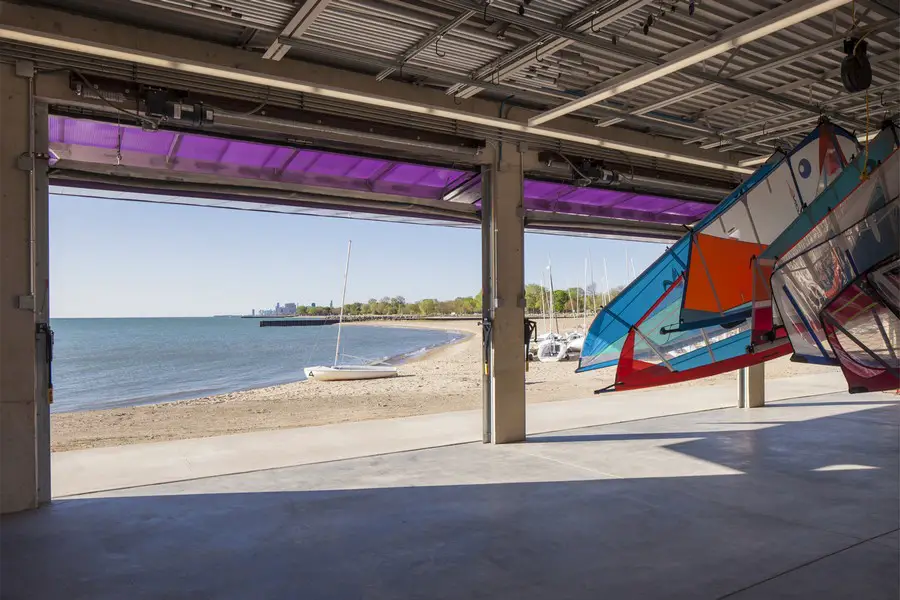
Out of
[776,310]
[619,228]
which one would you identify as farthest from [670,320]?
[619,228]

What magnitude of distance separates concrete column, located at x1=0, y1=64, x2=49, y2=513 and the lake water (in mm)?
16556

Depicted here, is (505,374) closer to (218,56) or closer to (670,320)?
(670,320)

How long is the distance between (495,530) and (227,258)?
65389mm

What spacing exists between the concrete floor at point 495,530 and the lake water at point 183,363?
56.4 feet

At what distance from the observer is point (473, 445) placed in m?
6.64

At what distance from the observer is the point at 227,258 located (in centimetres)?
6475

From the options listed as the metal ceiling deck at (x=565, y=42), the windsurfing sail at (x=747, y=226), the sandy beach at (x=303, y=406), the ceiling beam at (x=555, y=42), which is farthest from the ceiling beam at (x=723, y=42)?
the sandy beach at (x=303, y=406)

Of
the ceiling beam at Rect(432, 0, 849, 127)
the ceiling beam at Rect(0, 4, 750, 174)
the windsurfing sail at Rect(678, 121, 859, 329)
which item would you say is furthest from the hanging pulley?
the ceiling beam at Rect(0, 4, 750, 174)

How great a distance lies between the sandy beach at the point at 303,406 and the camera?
12227 mm

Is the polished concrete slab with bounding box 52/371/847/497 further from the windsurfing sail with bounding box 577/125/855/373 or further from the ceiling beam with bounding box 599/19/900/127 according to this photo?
the ceiling beam with bounding box 599/19/900/127

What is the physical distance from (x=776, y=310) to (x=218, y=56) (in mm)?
4358

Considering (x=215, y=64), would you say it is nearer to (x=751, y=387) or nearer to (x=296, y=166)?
(x=296, y=166)

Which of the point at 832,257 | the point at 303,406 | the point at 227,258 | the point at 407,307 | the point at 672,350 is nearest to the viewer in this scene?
the point at 832,257

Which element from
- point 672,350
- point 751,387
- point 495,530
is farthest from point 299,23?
point 751,387
